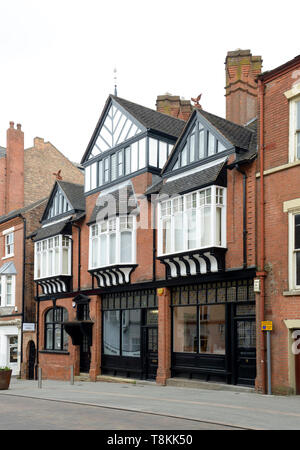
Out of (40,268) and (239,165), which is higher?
(239,165)

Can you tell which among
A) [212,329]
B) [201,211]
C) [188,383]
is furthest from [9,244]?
[212,329]

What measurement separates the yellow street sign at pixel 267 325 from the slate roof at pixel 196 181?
4.91m

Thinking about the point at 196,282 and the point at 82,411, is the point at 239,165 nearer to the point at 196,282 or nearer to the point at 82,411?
the point at 196,282

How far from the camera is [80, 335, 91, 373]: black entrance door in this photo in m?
26.7

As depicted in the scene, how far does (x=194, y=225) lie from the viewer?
65.7 ft

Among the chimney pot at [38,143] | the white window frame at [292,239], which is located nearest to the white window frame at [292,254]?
the white window frame at [292,239]

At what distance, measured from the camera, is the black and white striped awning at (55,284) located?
93.3 feet

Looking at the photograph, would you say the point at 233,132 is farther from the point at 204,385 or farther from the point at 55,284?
the point at 55,284

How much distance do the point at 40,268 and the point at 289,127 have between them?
56.8ft

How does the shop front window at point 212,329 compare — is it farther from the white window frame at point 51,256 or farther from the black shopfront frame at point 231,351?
the white window frame at point 51,256

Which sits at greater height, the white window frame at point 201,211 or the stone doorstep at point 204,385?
the white window frame at point 201,211

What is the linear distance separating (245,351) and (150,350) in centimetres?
534

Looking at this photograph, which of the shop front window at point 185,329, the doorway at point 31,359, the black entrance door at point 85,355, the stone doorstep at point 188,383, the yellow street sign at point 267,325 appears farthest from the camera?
the doorway at point 31,359
